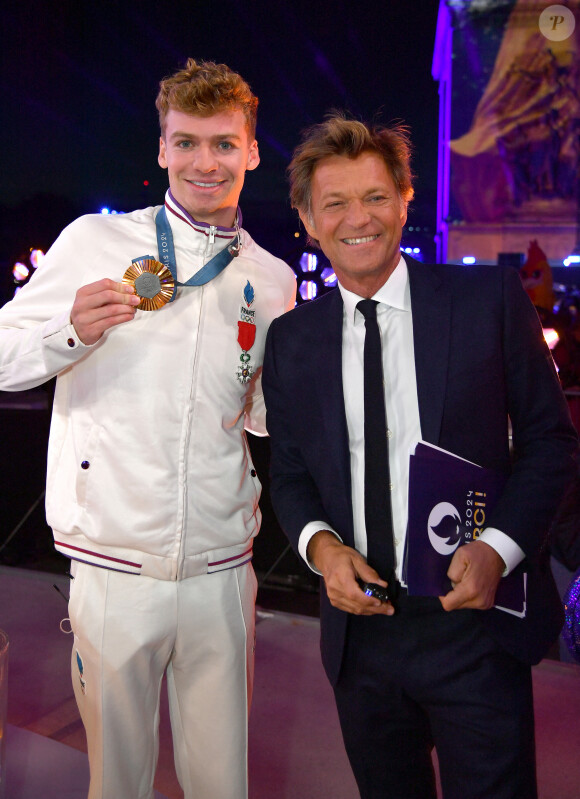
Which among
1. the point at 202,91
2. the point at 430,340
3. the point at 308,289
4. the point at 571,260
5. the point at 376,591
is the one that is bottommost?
the point at 376,591

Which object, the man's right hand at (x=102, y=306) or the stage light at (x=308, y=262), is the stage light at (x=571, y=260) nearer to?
the stage light at (x=308, y=262)

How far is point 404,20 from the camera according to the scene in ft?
33.5

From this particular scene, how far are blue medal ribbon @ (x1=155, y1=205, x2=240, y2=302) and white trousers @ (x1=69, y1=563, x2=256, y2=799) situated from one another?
0.68m

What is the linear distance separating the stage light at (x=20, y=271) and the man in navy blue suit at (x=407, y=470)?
800 cm

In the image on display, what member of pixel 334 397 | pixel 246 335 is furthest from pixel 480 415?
pixel 246 335

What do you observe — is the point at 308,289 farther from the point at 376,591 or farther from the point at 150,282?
the point at 376,591

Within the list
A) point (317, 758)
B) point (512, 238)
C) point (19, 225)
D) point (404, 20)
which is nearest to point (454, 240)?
point (512, 238)

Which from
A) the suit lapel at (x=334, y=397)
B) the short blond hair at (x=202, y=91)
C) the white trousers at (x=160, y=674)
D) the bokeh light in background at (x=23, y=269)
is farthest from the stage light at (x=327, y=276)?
the white trousers at (x=160, y=674)

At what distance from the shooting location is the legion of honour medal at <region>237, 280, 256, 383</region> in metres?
1.62

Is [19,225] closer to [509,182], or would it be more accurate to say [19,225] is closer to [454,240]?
[454,240]

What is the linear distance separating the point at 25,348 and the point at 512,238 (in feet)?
49.1

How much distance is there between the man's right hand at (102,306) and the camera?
4.47 ft

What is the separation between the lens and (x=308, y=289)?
21.9 ft

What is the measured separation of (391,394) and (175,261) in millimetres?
591
